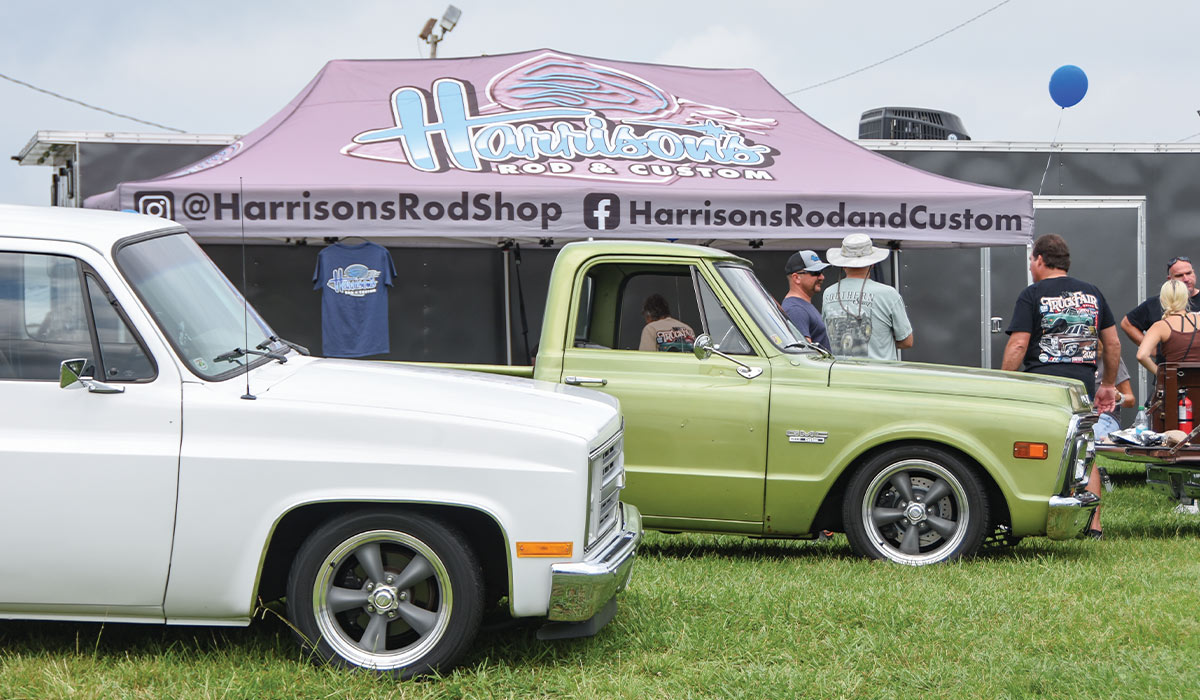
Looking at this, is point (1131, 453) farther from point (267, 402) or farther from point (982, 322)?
point (267, 402)

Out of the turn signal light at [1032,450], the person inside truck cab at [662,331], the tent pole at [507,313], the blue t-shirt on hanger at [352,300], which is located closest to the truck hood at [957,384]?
the turn signal light at [1032,450]

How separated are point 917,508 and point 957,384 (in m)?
0.72

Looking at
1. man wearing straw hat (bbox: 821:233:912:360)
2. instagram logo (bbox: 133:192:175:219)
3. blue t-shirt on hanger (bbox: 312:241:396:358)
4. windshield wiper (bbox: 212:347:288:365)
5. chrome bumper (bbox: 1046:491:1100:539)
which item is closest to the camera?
windshield wiper (bbox: 212:347:288:365)

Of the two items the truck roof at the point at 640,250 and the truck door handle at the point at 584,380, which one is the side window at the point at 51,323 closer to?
the truck door handle at the point at 584,380

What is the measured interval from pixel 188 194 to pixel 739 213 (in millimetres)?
4301

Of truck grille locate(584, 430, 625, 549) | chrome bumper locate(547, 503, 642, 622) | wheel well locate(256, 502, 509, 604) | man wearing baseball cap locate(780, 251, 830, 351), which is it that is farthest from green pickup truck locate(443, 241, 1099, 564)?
chrome bumper locate(547, 503, 642, 622)

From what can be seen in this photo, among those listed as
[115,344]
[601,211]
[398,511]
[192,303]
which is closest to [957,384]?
[398,511]

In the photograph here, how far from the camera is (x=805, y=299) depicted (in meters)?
8.30

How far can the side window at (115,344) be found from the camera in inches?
164

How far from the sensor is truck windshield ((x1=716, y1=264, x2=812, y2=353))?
682 centimetres

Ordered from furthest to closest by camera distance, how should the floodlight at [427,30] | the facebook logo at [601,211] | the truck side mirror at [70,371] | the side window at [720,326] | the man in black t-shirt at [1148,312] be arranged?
the floodlight at [427,30] < the man in black t-shirt at [1148,312] < the facebook logo at [601,211] < the side window at [720,326] < the truck side mirror at [70,371]

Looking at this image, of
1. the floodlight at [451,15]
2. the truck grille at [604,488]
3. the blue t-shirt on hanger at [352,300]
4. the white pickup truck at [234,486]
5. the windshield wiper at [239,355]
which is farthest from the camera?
the floodlight at [451,15]

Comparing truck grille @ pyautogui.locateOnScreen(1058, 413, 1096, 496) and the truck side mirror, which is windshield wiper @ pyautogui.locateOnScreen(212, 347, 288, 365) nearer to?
the truck side mirror

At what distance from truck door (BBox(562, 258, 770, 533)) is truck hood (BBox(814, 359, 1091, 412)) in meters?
0.50
